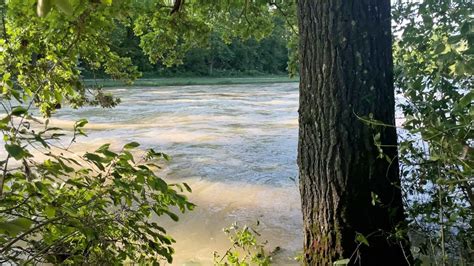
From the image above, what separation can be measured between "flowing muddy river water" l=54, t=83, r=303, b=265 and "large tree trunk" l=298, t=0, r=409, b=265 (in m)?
0.82

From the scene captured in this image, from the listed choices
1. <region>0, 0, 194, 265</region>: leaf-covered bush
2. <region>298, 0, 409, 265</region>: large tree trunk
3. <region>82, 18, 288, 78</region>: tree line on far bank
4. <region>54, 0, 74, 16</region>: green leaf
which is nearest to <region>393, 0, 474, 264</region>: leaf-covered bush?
<region>298, 0, 409, 265</region>: large tree trunk

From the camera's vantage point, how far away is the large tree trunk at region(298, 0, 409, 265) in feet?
6.91

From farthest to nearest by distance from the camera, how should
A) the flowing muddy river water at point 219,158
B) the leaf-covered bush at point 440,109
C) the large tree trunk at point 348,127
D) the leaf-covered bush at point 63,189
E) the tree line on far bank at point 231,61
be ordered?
the tree line on far bank at point 231,61 < the flowing muddy river water at point 219,158 < the large tree trunk at point 348,127 < the leaf-covered bush at point 440,109 < the leaf-covered bush at point 63,189

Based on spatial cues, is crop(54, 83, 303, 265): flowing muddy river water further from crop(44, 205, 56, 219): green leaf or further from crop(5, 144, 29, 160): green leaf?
crop(5, 144, 29, 160): green leaf

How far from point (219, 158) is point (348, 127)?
6.00 meters

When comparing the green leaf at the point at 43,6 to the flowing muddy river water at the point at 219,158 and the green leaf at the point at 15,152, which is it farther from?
the flowing muddy river water at the point at 219,158

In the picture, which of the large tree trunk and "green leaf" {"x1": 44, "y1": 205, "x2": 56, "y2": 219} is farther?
the large tree trunk

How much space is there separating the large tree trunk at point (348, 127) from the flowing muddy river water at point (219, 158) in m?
0.82

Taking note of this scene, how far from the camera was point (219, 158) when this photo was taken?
8070 millimetres

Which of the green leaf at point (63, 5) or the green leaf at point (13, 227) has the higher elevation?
the green leaf at point (63, 5)

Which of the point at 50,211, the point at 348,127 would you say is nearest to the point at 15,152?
the point at 50,211

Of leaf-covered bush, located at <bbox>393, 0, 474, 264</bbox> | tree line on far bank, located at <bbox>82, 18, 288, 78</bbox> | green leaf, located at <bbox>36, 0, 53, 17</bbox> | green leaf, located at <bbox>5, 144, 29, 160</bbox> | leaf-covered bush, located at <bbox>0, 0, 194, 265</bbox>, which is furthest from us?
tree line on far bank, located at <bbox>82, 18, 288, 78</bbox>

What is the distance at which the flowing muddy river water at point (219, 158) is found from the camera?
4.62 m

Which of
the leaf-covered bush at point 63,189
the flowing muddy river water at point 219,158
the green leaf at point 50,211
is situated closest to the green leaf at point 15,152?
the leaf-covered bush at point 63,189
